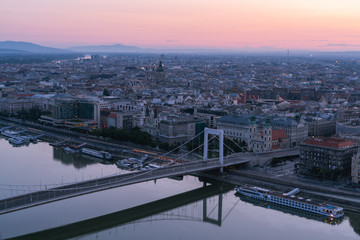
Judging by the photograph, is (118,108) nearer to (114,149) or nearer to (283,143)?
(114,149)

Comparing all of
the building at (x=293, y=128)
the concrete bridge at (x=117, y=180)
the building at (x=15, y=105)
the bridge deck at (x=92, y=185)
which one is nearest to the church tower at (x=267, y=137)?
the concrete bridge at (x=117, y=180)

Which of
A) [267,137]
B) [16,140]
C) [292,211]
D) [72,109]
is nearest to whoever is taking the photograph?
[292,211]

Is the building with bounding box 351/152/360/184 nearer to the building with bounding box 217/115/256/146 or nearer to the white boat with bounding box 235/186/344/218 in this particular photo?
the white boat with bounding box 235/186/344/218

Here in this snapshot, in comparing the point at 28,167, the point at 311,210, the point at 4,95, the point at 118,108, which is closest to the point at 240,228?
the point at 311,210

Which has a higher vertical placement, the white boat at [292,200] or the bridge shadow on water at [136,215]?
the white boat at [292,200]

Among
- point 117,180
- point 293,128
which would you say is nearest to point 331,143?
point 293,128

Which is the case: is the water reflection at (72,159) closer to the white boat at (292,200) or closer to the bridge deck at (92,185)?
the bridge deck at (92,185)

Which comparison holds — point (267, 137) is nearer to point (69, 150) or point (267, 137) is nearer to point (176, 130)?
point (176, 130)

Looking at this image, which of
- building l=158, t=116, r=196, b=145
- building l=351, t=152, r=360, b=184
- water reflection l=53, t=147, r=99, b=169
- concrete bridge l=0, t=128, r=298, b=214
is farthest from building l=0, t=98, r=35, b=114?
building l=351, t=152, r=360, b=184
